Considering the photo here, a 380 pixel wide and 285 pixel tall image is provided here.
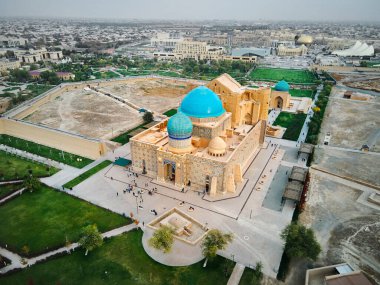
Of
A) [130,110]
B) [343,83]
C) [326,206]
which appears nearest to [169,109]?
[130,110]

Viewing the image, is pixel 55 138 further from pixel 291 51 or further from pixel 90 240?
pixel 291 51

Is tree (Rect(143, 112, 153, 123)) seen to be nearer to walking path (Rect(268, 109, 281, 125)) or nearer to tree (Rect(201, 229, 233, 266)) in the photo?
walking path (Rect(268, 109, 281, 125))

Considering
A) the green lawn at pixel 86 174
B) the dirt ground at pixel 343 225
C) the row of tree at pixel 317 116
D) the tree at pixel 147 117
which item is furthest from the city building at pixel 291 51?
the green lawn at pixel 86 174

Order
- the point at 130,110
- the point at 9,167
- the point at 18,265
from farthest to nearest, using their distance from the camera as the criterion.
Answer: the point at 130,110 → the point at 9,167 → the point at 18,265

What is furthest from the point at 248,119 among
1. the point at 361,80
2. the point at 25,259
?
the point at 361,80

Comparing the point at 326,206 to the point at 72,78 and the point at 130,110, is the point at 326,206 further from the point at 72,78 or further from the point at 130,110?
the point at 72,78
